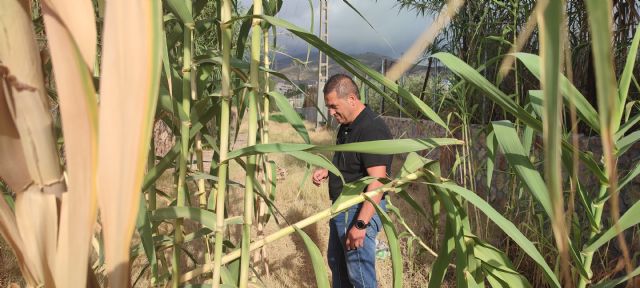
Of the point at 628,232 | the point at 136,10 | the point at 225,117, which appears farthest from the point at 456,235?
the point at 628,232

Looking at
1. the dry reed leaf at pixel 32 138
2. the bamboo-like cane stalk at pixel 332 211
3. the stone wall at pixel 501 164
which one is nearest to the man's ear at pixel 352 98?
the stone wall at pixel 501 164

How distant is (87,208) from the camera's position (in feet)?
0.82

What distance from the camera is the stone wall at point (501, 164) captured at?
5.28 feet

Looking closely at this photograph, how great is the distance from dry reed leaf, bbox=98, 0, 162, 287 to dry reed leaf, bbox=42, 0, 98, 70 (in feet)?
0.14

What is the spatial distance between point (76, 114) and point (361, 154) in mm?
1248

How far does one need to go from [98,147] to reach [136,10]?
0.25 feet

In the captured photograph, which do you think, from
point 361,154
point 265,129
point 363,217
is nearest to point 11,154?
point 265,129

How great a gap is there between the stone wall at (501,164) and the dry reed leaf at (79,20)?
0.35m

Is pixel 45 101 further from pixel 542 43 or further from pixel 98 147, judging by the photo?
pixel 542 43

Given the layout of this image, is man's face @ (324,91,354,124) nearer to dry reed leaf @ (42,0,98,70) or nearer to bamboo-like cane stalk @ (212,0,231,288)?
bamboo-like cane stalk @ (212,0,231,288)

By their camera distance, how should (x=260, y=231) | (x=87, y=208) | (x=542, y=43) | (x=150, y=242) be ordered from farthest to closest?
1. (x=260, y=231)
2. (x=150, y=242)
3. (x=87, y=208)
4. (x=542, y=43)

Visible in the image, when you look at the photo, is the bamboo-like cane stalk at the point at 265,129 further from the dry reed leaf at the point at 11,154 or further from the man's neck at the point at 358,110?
the man's neck at the point at 358,110

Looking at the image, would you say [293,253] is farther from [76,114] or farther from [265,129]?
[76,114]

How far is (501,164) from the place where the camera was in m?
2.84
